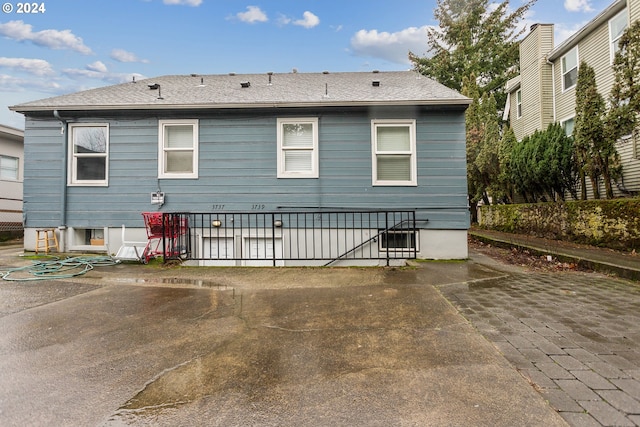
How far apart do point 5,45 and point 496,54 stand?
26.5 metres

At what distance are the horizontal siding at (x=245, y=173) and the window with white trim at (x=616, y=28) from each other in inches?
324

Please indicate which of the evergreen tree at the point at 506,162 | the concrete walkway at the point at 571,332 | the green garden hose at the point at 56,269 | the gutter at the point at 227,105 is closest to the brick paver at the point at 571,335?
the concrete walkway at the point at 571,332

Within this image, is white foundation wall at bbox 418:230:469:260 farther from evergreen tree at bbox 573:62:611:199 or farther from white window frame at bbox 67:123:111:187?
white window frame at bbox 67:123:111:187

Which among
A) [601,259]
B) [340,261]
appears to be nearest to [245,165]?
[340,261]

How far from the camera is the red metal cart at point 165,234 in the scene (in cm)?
610

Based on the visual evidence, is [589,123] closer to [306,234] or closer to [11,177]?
[306,234]

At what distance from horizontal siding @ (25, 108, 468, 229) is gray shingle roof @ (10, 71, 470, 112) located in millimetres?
311

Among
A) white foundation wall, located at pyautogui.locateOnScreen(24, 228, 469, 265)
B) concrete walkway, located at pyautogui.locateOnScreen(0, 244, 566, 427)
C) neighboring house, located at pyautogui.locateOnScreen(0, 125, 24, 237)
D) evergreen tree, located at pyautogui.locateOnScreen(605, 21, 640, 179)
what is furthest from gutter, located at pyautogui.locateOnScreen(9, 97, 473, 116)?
neighboring house, located at pyautogui.locateOnScreen(0, 125, 24, 237)

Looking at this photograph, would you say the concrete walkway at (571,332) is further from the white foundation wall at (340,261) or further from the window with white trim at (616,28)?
the window with white trim at (616,28)

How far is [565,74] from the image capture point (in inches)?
489

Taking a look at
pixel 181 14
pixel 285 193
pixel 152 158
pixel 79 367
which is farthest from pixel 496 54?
pixel 79 367

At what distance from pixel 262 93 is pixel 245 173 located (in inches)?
87.9

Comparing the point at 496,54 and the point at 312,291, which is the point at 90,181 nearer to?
the point at 312,291

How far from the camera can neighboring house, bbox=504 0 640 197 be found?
9594 mm
